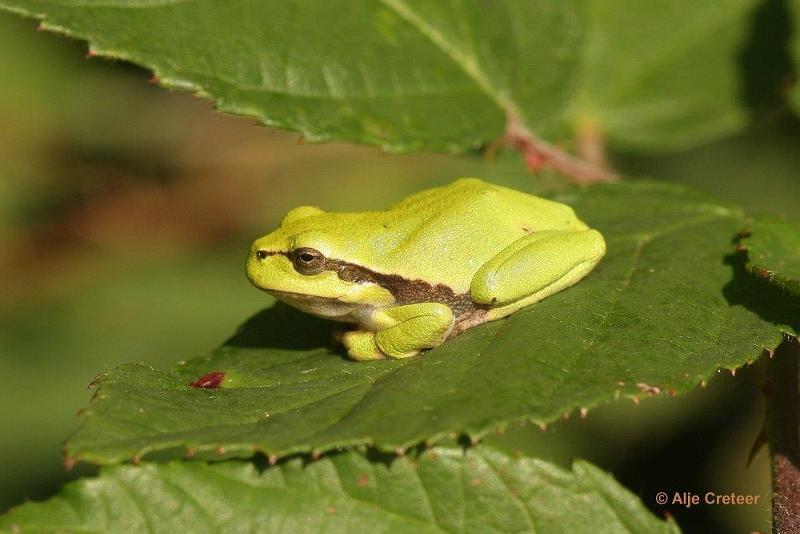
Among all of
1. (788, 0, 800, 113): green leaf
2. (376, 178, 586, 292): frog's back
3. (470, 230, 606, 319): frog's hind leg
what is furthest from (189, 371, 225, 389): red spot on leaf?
(788, 0, 800, 113): green leaf

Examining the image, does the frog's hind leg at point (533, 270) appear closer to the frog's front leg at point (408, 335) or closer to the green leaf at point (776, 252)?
the frog's front leg at point (408, 335)

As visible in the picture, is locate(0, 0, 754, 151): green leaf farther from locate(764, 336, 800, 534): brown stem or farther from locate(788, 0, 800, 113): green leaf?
locate(764, 336, 800, 534): brown stem

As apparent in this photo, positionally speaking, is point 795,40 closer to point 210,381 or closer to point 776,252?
point 776,252

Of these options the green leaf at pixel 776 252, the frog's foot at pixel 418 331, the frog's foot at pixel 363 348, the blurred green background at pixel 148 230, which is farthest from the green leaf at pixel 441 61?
the green leaf at pixel 776 252

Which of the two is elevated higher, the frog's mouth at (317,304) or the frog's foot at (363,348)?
the frog's mouth at (317,304)

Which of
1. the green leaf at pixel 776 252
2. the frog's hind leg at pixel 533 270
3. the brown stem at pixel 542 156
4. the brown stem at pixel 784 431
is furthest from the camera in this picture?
the brown stem at pixel 542 156

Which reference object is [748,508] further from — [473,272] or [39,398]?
[39,398]

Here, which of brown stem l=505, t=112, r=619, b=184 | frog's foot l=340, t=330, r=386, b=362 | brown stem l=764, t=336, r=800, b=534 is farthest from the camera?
brown stem l=505, t=112, r=619, b=184

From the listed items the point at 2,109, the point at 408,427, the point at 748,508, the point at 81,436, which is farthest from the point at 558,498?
the point at 2,109
